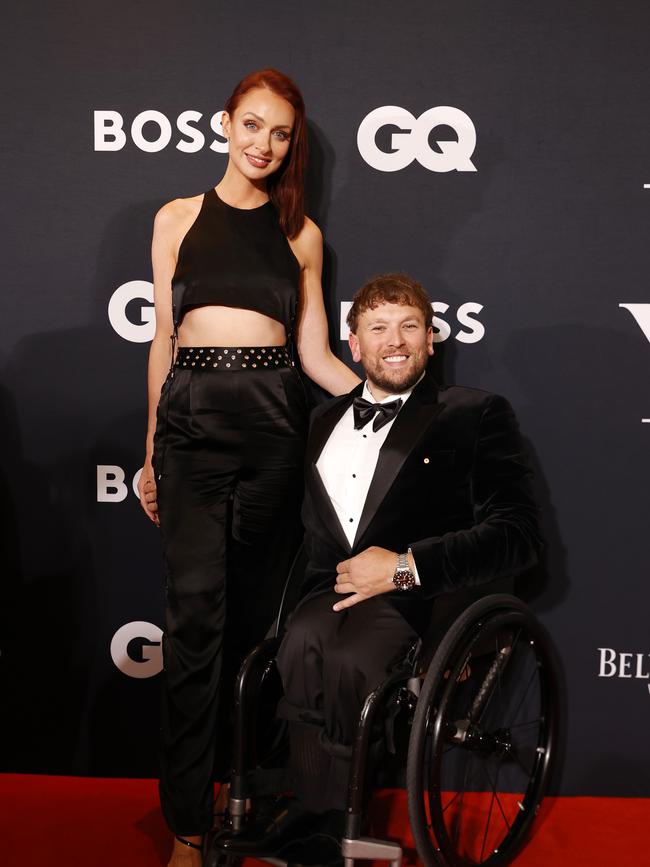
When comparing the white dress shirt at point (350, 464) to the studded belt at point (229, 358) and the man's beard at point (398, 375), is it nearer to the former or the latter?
the man's beard at point (398, 375)

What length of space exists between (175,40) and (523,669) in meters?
2.30

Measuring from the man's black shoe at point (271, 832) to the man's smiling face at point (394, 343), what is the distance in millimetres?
1114

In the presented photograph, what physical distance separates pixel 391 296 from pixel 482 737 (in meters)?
1.11

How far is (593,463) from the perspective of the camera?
312 centimetres

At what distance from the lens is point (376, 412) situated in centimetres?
254

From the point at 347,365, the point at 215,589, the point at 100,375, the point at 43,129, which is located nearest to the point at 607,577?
the point at 347,365

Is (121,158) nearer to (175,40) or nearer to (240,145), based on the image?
(175,40)

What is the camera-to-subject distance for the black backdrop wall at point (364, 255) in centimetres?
299

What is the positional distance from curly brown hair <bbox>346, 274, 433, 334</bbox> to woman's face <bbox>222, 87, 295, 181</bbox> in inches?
17.3

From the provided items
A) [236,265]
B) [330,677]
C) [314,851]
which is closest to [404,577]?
[330,677]

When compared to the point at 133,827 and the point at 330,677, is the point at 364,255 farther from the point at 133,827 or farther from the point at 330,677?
the point at 133,827

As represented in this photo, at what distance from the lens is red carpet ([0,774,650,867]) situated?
2729 millimetres

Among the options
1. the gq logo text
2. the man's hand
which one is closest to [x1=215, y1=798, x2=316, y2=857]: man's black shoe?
the man's hand

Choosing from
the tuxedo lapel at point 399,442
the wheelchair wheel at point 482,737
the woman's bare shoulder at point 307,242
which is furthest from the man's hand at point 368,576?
the woman's bare shoulder at point 307,242
